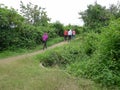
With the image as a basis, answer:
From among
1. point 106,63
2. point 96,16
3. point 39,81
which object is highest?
point 96,16

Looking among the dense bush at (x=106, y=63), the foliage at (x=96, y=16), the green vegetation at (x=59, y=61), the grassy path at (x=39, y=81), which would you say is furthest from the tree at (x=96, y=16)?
the grassy path at (x=39, y=81)

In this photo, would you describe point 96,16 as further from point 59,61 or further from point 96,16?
point 59,61

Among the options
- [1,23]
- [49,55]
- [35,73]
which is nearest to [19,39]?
[1,23]

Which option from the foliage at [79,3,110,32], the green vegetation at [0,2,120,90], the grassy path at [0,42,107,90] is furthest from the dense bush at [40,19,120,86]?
the foliage at [79,3,110,32]

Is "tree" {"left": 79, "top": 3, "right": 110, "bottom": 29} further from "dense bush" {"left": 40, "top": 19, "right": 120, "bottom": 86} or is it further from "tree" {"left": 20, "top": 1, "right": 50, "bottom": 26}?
"dense bush" {"left": 40, "top": 19, "right": 120, "bottom": 86}

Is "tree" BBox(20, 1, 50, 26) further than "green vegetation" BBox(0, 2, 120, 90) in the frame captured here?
Yes

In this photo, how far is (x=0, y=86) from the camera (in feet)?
32.4

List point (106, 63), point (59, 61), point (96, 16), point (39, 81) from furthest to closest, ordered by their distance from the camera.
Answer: point (96, 16)
point (59, 61)
point (106, 63)
point (39, 81)

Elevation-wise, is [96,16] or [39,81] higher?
[96,16]

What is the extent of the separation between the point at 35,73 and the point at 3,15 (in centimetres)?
1056

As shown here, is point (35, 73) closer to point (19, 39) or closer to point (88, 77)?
point (88, 77)

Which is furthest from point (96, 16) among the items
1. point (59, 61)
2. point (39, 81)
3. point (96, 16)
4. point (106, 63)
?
point (39, 81)

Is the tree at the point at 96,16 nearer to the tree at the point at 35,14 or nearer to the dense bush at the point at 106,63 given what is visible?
the tree at the point at 35,14

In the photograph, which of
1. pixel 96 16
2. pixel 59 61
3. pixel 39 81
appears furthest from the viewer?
pixel 96 16
